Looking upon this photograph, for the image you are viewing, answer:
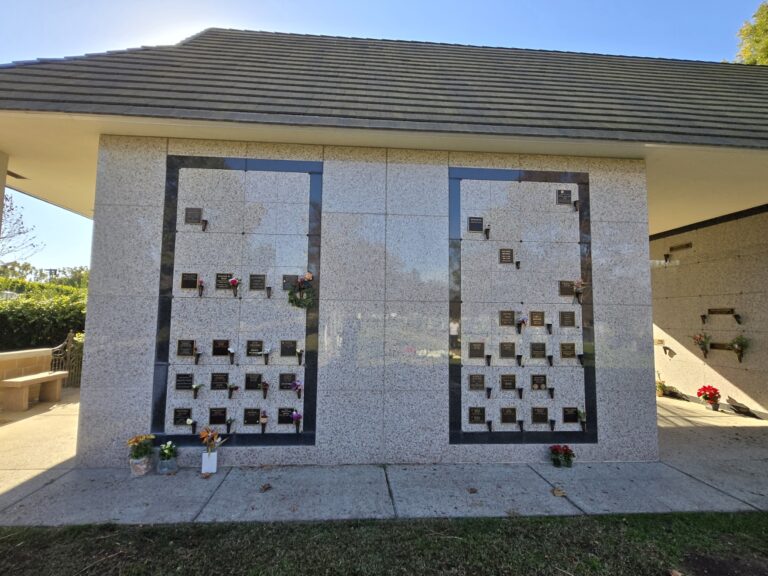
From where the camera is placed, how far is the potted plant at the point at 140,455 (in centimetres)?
421

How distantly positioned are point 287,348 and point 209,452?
4.72 ft

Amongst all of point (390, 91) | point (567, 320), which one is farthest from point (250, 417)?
point (390, 91)

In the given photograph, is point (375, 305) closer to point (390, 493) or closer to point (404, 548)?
point (390, 493)

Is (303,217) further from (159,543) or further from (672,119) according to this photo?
(672,119)

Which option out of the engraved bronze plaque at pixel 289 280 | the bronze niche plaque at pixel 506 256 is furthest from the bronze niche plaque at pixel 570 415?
the engraved bronze plaque at pixel 289 280

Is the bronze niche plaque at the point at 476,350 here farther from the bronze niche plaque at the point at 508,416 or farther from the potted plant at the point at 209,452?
the potted plant at the point at 209,452

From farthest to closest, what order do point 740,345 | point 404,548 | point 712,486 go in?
point 740,345, point 712,486, point 404,548

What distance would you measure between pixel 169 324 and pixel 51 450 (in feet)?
7.73

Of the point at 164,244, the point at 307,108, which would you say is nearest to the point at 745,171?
the point at 307,108

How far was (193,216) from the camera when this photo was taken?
4.78 m

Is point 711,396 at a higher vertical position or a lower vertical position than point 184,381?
lower

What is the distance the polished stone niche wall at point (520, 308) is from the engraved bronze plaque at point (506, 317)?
1 centimetres

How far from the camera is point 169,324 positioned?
4.62 meters

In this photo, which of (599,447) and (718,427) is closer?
(599,447)
